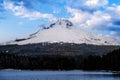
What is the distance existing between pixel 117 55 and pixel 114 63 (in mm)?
3664

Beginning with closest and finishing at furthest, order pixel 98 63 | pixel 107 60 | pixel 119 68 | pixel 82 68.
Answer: pixel 119 68
pixel 107 60
pixel 98 63
pixel 82 68

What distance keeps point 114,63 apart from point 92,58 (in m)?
24.0

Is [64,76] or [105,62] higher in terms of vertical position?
[105,62]

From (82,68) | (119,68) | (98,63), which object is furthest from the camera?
(82,68)

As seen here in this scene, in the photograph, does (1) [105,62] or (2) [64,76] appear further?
(1) [105,62]

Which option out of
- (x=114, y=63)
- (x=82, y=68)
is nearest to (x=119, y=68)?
(x=114, y=63)

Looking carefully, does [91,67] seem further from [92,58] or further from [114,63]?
[114,63]

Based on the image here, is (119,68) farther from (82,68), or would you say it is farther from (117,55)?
Result: (82,68)

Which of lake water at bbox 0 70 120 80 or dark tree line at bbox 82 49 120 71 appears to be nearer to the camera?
lake water at bbox 0 70 120 80

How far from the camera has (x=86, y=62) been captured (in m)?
188

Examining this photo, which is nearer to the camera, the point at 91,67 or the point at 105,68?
the point at 105,68

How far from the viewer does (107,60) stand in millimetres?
167125

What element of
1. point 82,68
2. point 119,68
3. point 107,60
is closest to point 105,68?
point 107,60

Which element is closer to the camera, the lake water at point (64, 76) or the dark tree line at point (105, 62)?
the lake water at point (64, 76)
